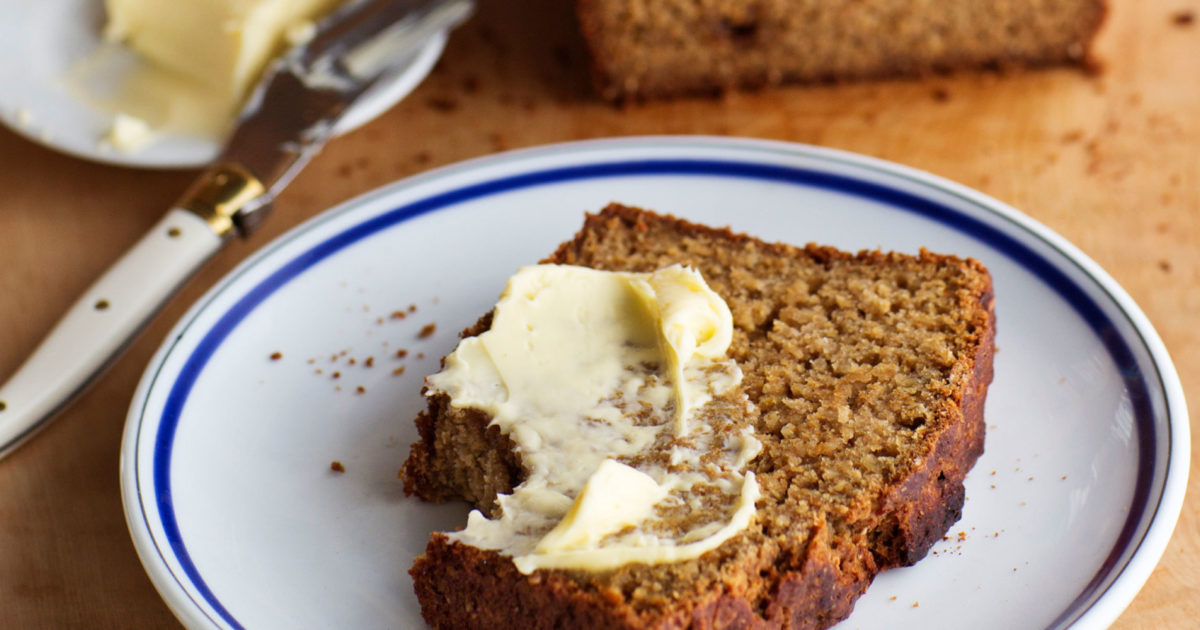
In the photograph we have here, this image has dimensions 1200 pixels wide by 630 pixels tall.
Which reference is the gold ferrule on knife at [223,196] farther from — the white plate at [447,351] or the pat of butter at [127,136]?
the pat of butter at [127,136]

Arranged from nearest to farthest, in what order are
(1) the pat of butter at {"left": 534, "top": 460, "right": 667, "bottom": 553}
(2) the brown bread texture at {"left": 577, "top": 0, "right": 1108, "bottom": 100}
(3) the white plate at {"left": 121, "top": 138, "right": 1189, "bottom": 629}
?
(1) the pat of butter at {"left": 534, "top": 460, "right": 667, "bottom": 553} → (3) the white plate at {"left": 121, "top": 138, "right": 1189, "bottom": 629} → (2) the brown bread texture at {"left": 577, "top": 0, "right": 1108, "bottom": 100}

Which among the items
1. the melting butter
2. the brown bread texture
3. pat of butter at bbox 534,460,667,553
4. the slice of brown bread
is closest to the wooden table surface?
the brown bread texture

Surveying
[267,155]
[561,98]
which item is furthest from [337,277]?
[561,98]

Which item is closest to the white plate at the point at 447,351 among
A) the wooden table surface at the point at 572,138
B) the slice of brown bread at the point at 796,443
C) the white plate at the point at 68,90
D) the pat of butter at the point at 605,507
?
the slice of brown bread at the point at 796,443

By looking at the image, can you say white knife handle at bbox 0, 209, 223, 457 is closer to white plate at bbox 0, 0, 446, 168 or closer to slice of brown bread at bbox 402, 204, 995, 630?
white plate at bbox 0, 0, 446, 168

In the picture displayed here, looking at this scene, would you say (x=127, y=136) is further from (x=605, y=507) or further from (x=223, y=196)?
(x=605, y=507)

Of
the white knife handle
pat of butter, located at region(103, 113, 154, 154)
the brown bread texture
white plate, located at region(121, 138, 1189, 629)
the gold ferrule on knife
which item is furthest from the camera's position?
the brown bread texture

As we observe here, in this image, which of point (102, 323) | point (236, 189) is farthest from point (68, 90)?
point (102, 323)
